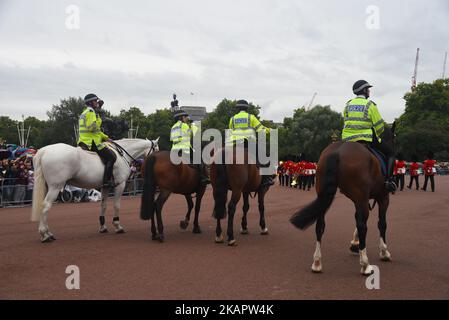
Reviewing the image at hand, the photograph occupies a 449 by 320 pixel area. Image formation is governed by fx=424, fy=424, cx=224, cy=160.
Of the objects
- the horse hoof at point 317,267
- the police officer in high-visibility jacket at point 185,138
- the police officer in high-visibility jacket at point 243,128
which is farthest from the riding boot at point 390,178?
the police officer in high-visibility jacket at point 185,138

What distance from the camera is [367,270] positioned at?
5672 mm

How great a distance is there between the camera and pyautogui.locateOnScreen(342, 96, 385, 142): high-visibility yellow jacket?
21.5 ft

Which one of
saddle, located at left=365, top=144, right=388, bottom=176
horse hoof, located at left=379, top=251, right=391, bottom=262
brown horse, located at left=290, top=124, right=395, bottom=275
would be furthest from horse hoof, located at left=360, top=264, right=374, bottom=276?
saddle, located at left=365, top=144, right=388, bottom=176

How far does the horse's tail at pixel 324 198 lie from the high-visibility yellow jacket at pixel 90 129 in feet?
17.1

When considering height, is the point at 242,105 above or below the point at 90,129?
above

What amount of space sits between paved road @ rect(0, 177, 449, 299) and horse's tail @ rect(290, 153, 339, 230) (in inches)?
27.9

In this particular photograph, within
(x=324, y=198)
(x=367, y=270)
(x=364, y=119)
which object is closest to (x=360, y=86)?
(x=364, y=119)

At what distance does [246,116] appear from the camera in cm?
866

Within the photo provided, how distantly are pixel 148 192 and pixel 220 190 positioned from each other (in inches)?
58.6

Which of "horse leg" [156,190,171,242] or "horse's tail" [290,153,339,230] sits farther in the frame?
"horse leg" [156,190,171,242]

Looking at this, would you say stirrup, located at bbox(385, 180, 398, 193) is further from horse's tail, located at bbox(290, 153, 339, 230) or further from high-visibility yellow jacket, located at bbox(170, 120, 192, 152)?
high-visibility yellow jacket, located at bbox(170, 120, 192, 152)

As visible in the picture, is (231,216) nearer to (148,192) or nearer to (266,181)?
(266,181)

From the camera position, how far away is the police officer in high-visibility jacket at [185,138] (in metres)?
8.94
